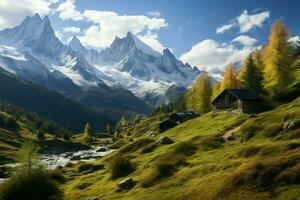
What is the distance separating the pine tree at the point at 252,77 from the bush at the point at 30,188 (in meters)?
89.0

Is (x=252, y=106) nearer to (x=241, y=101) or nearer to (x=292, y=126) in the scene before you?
(x=241, y=101)

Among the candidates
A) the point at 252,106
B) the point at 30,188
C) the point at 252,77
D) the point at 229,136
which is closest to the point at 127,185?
the point at 30,188

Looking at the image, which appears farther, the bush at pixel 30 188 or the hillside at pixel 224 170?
the bush at pixel 30 188

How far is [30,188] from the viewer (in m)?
59.7

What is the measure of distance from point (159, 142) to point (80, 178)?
72.1 feet

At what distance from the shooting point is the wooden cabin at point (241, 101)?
112500mm

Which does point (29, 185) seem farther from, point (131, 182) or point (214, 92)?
point (214, 92)

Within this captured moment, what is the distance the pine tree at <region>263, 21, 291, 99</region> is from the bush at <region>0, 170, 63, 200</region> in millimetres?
70665

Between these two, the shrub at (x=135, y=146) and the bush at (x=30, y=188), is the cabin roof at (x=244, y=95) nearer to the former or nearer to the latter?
the shrub at (x=135, y=146)

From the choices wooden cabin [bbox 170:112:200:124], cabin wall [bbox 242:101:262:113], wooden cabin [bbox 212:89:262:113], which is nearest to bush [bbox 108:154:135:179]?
wooden cabin [bbox 212:89:262:113]

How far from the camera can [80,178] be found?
82.4 metres

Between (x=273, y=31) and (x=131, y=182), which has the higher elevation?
(x=273, y=31)

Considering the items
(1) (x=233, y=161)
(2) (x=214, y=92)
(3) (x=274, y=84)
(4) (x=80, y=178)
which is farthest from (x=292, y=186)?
(2) (x=214, y=92)

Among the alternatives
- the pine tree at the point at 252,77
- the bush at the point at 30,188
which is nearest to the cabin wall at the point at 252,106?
the pine tree at the point at 252,77
